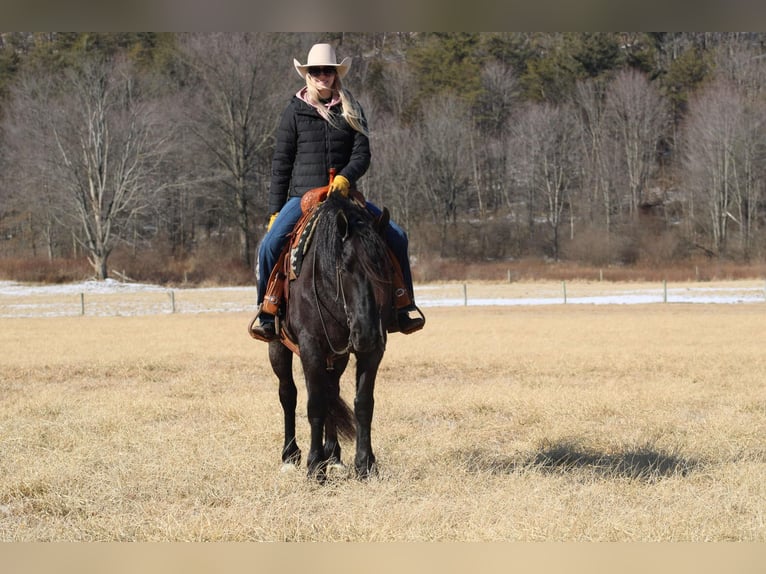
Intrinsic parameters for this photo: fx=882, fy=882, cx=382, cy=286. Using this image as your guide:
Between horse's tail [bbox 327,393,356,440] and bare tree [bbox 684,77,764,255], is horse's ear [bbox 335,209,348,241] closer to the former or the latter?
horse's tail [bbox 327,393,356,440]

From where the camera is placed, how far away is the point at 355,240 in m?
6.62

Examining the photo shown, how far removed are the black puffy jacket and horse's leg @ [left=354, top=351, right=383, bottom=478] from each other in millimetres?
1535

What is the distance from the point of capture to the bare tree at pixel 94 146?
52.4 meters

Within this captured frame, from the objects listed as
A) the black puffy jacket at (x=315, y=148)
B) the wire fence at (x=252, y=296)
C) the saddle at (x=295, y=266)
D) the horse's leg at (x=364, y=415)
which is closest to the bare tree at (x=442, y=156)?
the wire fence at (x=252, y=296)

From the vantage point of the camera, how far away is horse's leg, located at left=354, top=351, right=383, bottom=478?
6.94m

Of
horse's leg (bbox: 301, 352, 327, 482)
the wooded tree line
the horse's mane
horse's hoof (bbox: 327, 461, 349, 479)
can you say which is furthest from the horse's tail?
the wooded tree line

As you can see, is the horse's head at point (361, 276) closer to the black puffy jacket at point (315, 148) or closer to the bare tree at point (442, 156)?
the black puffy jacket at point (315, 148)

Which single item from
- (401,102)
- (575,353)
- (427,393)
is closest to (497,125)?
(401,102)

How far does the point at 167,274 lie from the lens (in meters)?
54.5

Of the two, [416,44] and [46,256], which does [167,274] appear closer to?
[46,256]

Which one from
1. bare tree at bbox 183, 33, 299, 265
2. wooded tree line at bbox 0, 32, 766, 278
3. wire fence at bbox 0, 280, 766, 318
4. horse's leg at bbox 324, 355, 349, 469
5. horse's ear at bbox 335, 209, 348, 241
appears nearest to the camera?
horse's ear at bbox 335, 209, 348, 241

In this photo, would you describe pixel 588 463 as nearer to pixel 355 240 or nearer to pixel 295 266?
pixel 355 240

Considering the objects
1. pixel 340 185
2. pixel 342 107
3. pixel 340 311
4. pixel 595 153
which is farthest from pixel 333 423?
pixel 595 153

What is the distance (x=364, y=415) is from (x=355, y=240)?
1.45 metres
